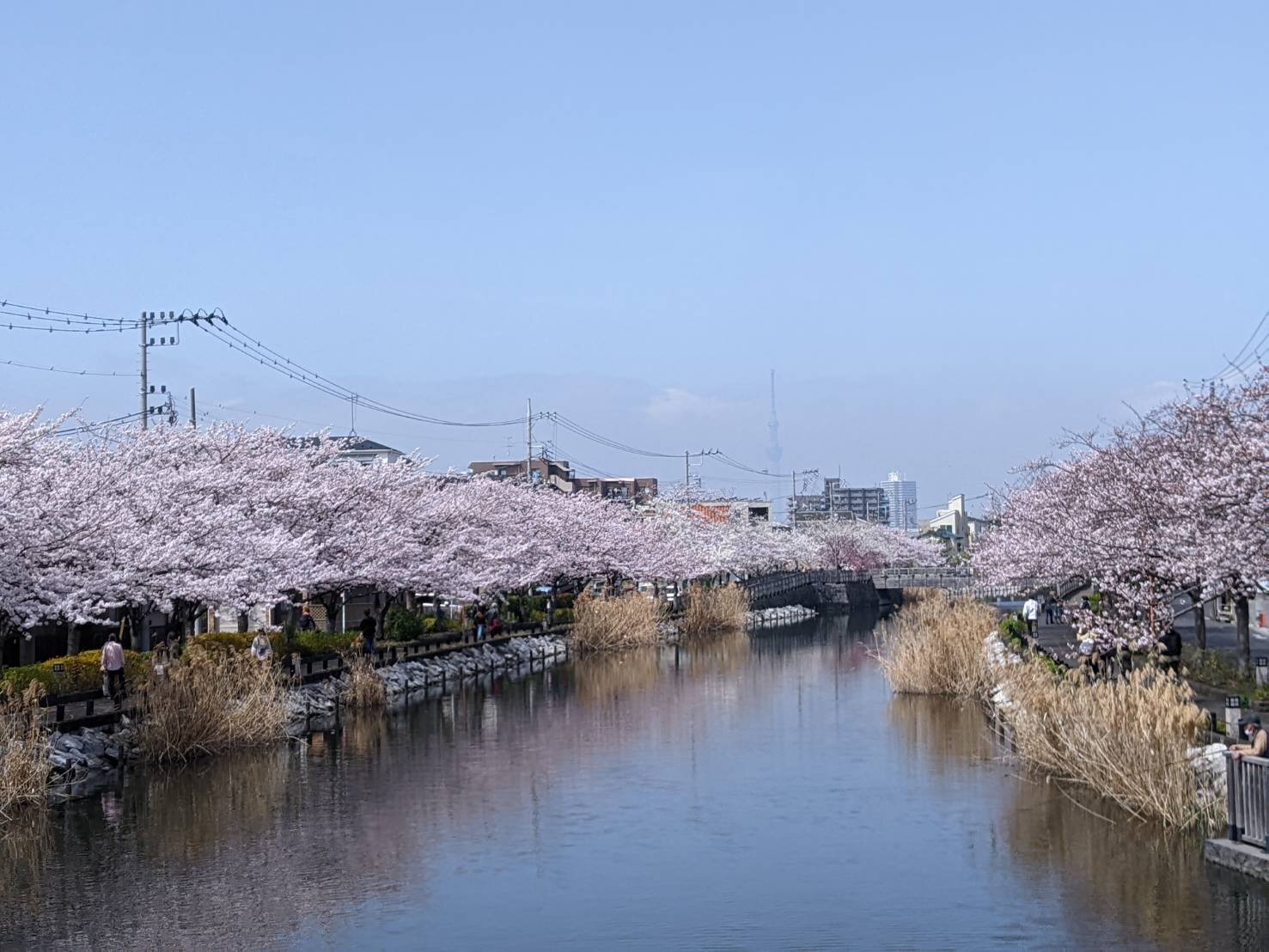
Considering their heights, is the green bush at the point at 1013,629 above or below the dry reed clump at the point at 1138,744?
above

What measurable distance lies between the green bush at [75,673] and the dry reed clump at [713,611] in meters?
42.1

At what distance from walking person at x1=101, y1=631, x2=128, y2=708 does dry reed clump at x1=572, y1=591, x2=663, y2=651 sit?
3058 cm

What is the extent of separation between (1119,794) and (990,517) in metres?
50.6

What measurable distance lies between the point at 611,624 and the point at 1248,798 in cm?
4483

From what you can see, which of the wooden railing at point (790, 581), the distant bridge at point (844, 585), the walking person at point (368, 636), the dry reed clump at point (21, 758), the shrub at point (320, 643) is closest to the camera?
the dry reed clump at point (21, 758)

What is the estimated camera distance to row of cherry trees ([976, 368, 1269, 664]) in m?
18.2

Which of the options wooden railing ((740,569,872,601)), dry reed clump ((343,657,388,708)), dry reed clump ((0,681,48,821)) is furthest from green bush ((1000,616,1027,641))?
wooden railing ((740,569,872,601))

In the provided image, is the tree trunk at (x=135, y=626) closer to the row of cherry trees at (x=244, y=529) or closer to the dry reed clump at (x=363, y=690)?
the row of cherry trees at (x=244, y=529)

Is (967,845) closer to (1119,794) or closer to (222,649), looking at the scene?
(1119,794)

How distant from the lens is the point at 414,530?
5128 centimetres

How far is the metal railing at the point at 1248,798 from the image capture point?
51.6 feet

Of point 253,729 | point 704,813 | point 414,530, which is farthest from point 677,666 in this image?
point 704,813

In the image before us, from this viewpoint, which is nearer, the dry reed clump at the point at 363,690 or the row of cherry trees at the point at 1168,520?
the row of cherry trees at the point at 1168,520

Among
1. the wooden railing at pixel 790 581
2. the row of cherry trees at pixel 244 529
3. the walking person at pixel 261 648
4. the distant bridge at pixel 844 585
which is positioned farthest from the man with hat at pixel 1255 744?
the distant bridge at pixel 844 585
